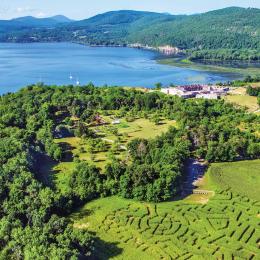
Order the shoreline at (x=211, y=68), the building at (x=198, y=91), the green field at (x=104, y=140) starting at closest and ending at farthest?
the green field at (x=104, y=140) < the building at (x=198, y=91) < the shoreline at (x=211, y=68)

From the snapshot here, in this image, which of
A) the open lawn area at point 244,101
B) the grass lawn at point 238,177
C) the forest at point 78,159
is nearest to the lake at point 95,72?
the open lawn area at point 244,101

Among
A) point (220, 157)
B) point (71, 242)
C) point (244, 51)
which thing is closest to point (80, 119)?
point (220, 157)

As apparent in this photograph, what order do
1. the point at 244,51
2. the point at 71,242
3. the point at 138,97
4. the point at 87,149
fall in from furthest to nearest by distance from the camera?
1. the point at 244,51
2. the point at 138,97
3. the point at 87,149
4. the point at 71,242

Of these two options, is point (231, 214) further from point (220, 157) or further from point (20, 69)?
point (20, 69)

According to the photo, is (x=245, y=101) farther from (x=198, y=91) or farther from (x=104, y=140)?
(x=104, y=140)

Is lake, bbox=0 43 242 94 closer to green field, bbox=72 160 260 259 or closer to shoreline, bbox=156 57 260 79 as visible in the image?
shoreline, bbox=156 57 260 79

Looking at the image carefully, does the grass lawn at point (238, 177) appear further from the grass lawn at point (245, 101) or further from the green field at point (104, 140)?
the grass lawn at point (245, 101)

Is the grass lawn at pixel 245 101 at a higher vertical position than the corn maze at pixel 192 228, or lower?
higher
